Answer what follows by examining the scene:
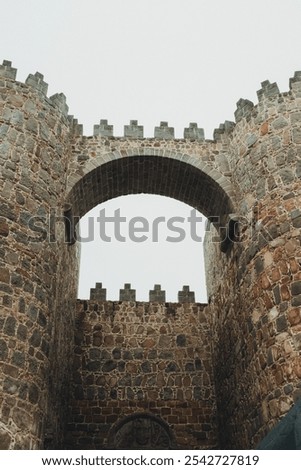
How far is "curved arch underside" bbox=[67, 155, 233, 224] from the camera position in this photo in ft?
36.8

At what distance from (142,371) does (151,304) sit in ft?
6.76

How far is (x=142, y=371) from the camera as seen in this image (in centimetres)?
1318

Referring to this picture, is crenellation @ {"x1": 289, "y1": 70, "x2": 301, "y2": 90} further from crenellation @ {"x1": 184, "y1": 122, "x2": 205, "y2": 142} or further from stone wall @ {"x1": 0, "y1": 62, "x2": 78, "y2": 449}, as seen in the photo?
stone wall @ {"x1": 0, "y1": 62, "x2": 78, "y2": 449}

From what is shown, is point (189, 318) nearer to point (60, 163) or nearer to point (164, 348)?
point (164, 348)

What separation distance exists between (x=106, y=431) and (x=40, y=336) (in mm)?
5344

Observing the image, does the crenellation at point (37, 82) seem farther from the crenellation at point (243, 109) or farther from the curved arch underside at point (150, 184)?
the crenellation at point (243, 109)

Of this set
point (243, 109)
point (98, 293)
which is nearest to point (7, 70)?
point (243, 109)

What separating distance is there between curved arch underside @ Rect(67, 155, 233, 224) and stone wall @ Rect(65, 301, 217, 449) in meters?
3.58

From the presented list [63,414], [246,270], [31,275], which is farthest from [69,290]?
[246,270]

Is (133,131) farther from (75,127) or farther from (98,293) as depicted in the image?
(98,293)

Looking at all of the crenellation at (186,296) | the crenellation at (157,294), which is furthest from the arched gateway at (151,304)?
the crenellation at (157,294)

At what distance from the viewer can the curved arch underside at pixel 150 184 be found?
1123 cm

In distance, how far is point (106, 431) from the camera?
481 inches

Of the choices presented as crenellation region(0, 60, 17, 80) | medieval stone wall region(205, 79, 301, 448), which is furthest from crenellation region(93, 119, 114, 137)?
medieval stone wall region(205, 79, 301, 448)
